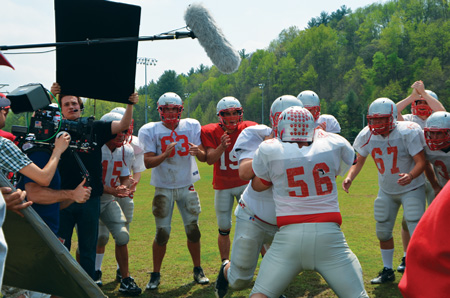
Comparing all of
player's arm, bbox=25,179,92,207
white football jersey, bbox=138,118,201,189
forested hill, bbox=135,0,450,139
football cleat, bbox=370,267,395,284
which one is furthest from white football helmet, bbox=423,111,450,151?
forested hill, bbox=135,0,450,139

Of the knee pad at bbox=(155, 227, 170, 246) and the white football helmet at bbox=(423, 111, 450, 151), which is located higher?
the white football helmet at bbox=(423, 111, 450, 151)

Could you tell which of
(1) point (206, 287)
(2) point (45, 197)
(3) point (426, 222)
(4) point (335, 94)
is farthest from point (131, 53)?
(4) point (335, 94)

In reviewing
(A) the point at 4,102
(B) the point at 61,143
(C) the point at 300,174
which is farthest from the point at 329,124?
(A) the point at 4,102

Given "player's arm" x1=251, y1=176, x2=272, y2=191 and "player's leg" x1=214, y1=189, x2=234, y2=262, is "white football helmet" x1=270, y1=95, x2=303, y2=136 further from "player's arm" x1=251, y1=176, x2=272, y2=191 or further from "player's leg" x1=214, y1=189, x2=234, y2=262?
"player's leg" x1=214, y1=189, x2=234, y2=262

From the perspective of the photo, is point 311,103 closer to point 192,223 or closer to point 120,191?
point 192,223

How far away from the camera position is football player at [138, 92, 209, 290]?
6.19 metres

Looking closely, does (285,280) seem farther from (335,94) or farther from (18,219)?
(335,94)

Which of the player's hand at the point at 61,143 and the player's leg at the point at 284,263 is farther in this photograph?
the player's hand at the point at 61,143

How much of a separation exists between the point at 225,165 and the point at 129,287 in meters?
1.96

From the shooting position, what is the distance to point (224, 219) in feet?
20.8

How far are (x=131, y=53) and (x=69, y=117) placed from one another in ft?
3.28

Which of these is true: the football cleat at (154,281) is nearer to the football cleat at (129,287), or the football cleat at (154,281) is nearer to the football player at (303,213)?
the football cleat at (129,287)

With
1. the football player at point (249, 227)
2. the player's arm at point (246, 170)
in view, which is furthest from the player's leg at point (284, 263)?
the football player at point (249, 227)

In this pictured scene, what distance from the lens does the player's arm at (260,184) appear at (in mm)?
4008
